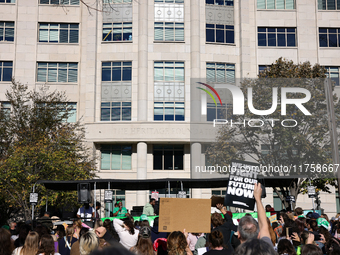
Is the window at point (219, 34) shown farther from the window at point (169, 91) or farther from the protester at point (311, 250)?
the protester at point (311, 250)

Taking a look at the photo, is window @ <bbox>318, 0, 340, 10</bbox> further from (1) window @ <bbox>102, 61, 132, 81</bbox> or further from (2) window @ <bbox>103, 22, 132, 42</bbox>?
(1) window @ <bbox>102, 61, 132, 81</bbox>

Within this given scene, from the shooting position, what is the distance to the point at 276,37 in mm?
37125

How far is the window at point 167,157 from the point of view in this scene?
35.3 m

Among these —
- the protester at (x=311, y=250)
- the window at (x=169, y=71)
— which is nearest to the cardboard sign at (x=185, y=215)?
the protester at (x=311, y=250)

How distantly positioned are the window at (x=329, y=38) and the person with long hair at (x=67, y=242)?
34074 mm

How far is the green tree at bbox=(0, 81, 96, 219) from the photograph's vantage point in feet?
79.4

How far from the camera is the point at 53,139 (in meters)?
27.3

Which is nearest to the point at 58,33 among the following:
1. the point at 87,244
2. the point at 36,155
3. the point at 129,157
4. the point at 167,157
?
the point at 129,157

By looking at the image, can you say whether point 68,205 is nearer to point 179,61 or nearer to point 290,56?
point 179,61

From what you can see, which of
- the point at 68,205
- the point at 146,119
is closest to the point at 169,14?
the point at 146,119

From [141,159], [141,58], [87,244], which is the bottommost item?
[87,244]

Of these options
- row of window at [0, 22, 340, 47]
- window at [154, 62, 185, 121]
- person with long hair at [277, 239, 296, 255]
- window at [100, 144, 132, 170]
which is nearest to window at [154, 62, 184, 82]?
window at [154, 62, 185, 121]

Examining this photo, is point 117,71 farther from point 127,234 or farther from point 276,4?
point 127,234

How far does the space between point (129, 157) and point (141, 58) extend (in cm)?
868
